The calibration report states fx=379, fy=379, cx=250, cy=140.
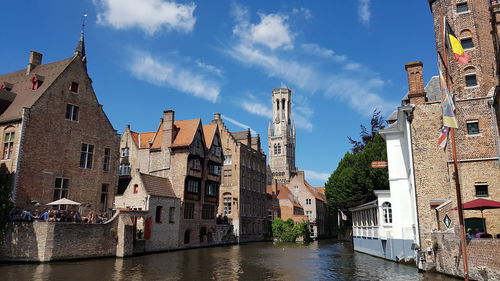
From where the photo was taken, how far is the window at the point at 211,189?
44.1m

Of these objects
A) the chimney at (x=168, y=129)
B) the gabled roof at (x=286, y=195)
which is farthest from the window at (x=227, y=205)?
the gabled roof at (x=286, y=195)

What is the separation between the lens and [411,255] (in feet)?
80.8

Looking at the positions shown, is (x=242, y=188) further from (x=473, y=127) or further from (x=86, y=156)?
(x=473, y=127)

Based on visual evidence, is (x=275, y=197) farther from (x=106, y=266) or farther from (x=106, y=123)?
(x=106, y=266)

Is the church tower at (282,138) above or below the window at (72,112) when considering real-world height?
above

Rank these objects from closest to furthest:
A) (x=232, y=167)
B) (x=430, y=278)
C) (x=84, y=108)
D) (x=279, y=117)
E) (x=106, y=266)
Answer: (x=430, y=278)
(x=106, y=266)
(x=84, y=108)
(x=232, y=167)
(x=279, y=117)

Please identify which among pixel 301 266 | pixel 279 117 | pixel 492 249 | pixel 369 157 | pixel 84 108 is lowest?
pixel 301 266

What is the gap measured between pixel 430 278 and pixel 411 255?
6.99m

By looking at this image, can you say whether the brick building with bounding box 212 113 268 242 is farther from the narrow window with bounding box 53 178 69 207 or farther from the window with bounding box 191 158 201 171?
the narrow window with bounding box 53 178 69 207

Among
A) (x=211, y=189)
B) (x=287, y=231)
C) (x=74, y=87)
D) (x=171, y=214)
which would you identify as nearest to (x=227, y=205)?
(x=211, y=189)

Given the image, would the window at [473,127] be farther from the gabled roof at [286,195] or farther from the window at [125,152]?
the gabled roof at [286,195]

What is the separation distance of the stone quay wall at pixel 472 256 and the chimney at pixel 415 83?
9078 mm

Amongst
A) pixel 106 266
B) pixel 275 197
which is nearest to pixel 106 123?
pixel 106 266

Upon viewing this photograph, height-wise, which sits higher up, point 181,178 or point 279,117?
point 279,117
